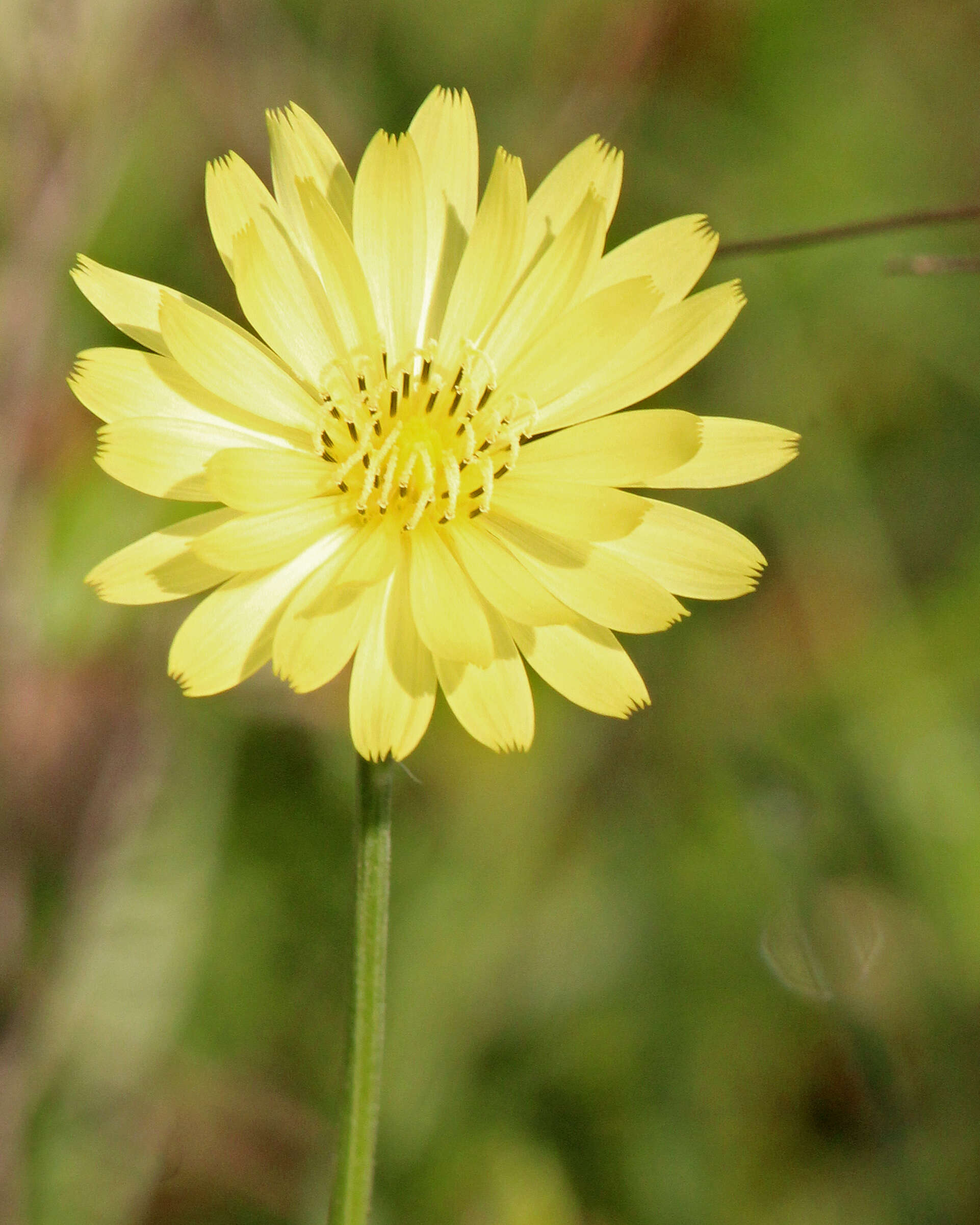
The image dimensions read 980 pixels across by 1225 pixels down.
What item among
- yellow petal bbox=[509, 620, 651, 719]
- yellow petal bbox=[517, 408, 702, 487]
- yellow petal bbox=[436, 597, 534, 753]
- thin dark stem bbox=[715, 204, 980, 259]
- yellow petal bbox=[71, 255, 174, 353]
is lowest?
yellow petal bbox=[436, 597, 534, 753]

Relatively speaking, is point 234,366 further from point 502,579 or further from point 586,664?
point 586,664

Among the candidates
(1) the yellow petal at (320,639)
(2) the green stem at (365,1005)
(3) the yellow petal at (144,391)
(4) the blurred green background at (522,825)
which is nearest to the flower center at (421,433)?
(3) the yellow petal at (144,391)

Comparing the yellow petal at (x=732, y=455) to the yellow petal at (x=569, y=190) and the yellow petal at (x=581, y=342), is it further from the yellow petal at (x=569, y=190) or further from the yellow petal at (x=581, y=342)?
the yellow petal at (x=569, y=190)

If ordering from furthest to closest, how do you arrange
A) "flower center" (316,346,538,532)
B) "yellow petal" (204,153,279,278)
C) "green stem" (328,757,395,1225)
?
"flower center" (316,346,538,532) < "yellow petal" (204,153,279,278) < "green stem" (328,757,395,1225)

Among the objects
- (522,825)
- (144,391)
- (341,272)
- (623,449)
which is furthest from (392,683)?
(522,825)

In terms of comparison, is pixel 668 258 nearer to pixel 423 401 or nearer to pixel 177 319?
pixel 423 401

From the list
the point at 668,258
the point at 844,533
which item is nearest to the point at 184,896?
the point at 668,258

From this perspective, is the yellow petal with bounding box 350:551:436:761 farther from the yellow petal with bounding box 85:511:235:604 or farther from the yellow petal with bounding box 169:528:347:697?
the yellow petal with bounding box 85:511:235:604

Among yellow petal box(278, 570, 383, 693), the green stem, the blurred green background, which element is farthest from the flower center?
the blurred green background
